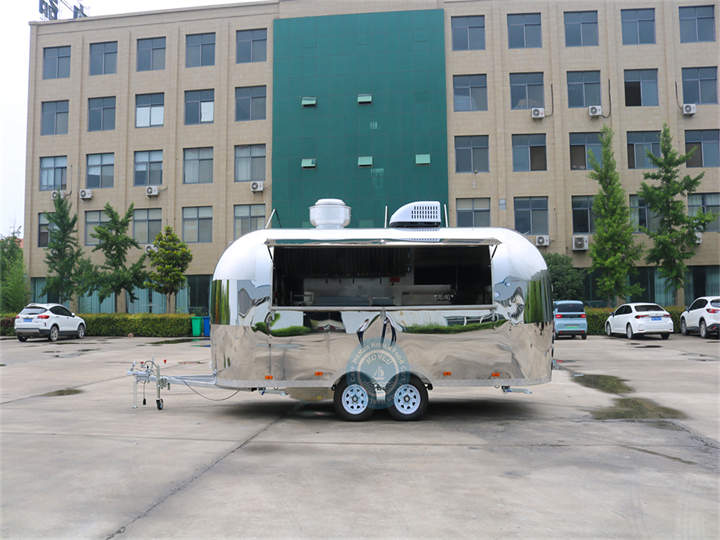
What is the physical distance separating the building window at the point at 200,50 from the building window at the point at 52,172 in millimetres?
10433

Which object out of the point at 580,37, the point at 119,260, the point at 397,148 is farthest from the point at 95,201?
the point at 580,37

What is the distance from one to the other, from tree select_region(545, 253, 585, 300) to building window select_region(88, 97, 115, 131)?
27.9 meters

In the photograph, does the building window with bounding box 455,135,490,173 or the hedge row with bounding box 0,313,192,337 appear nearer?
the hedge row with bounding box 0,313,192,337

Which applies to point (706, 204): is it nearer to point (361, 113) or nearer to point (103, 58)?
point (361, 113)

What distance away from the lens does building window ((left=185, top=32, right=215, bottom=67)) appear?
116 feet

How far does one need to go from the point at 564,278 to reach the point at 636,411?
20422 millimetres

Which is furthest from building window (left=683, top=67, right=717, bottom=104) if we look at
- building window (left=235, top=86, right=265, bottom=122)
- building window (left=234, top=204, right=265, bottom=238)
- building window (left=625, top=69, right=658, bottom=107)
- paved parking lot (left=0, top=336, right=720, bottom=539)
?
paved parking lot (left=0, top=336, right=720, bottom=539)

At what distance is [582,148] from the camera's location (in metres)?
32.5

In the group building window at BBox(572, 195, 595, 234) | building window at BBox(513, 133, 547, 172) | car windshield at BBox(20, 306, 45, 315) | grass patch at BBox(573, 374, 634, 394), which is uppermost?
A: building window at BBox(513, 133, 547, 172)

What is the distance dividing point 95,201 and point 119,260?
24.3ft

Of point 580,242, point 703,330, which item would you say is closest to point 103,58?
point 580,242

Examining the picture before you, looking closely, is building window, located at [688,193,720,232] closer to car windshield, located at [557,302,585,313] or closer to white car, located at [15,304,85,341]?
car windshield, located at [557,302,585,313]

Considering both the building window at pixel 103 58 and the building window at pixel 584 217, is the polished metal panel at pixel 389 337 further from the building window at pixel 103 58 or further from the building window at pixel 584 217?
the building window at pixel 103 58

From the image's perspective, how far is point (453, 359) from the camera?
8562mm
